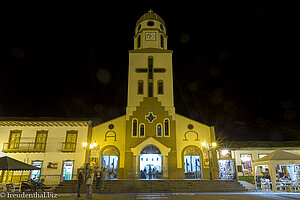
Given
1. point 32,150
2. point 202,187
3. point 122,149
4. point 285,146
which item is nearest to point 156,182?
point 202,187

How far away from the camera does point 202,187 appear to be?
51.3ft

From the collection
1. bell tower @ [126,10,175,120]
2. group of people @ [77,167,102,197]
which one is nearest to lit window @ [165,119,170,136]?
bell tower @ [126,10,175,120]

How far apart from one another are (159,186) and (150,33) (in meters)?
17.5

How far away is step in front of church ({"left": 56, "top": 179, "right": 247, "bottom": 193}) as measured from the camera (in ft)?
49.9

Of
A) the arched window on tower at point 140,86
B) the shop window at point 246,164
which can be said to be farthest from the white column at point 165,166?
the shop window at point 246,164

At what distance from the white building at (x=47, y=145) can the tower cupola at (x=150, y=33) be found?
11.8 metres

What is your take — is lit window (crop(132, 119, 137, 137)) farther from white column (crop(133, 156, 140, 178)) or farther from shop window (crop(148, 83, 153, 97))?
shop window (crop(148, 83, 153, 97))

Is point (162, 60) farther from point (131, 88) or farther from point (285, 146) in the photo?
point (285, 146)

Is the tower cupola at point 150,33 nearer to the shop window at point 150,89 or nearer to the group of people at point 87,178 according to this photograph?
the shop window at point 150,89

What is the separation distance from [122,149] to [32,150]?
8866 mm

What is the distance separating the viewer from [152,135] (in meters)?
21.1

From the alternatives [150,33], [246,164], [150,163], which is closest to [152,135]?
[150,163]

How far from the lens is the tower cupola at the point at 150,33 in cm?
2511

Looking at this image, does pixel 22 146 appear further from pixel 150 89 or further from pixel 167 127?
pixel 167 127
